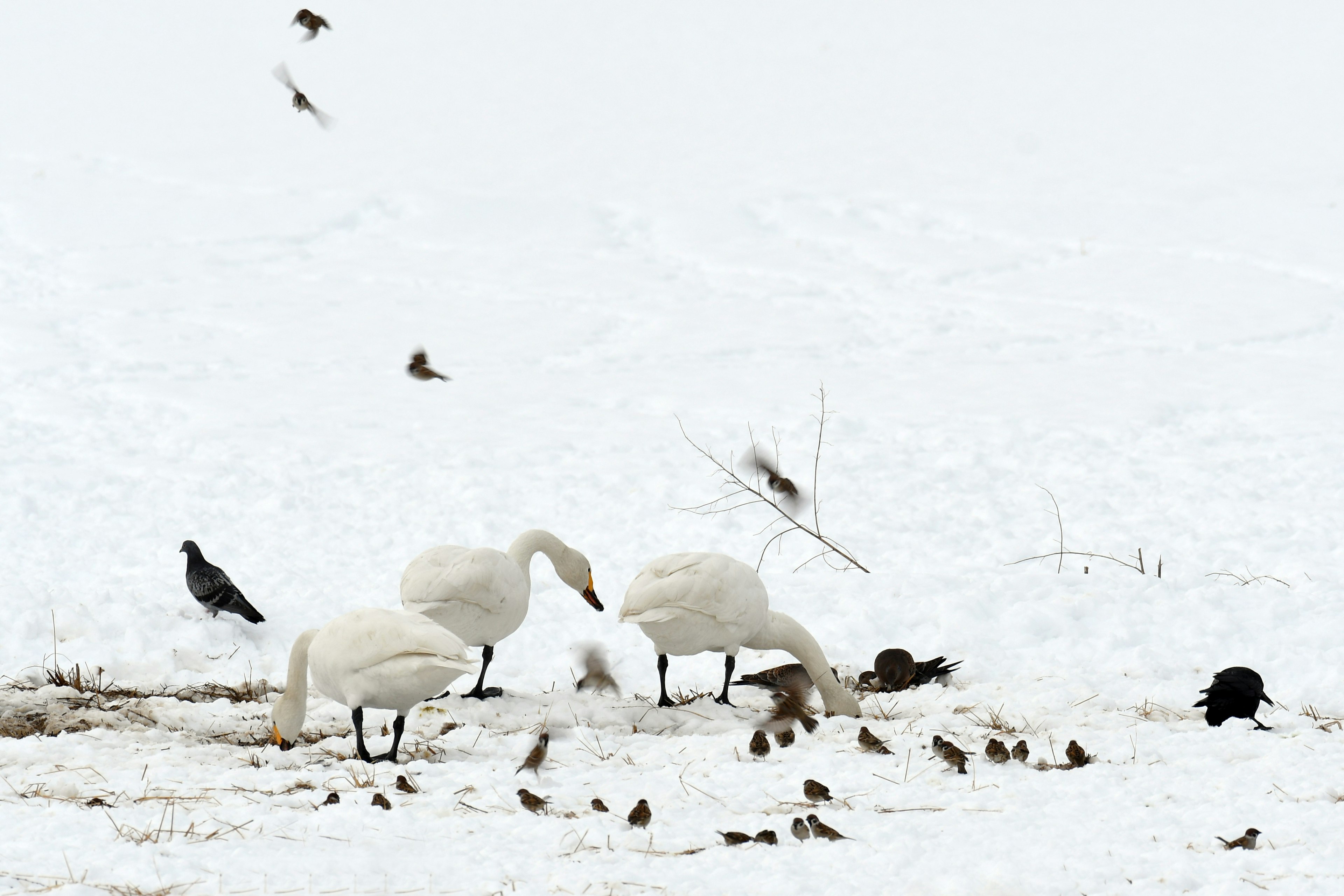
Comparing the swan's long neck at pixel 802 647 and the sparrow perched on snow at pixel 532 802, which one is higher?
the swan's long neck at pixel 802 647

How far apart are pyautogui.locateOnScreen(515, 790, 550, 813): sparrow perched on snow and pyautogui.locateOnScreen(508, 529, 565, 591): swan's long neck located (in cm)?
227

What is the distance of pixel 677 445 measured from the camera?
11703mm

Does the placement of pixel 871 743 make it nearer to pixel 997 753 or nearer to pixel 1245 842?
pixel 997 753

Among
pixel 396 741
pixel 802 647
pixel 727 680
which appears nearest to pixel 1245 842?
pixel 802 647

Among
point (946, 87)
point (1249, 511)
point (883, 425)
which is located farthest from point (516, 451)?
point (946, 87)

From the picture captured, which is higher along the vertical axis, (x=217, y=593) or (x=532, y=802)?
(x=217, y=593)

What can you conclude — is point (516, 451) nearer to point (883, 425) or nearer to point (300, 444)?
point (300, 444)

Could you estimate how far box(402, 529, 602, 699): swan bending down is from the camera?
604 cm

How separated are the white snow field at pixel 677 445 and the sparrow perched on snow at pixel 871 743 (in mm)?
102

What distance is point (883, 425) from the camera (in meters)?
12.1

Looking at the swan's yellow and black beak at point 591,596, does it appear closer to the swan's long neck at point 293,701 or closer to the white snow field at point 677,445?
the white snow field at point 677,445

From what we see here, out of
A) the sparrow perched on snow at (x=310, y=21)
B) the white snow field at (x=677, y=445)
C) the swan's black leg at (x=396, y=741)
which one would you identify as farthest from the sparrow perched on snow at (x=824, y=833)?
the sparrow perched on snow at (x=310, y=21)

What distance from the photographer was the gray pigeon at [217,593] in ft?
24.7

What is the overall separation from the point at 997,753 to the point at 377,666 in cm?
257
